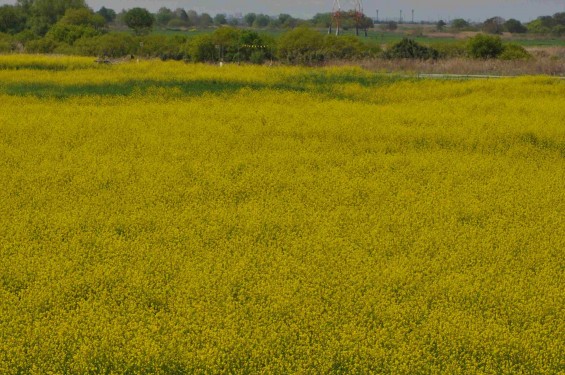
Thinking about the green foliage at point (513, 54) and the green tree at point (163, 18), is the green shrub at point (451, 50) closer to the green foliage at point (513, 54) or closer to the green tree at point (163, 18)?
the green foliage at point (513, 54)

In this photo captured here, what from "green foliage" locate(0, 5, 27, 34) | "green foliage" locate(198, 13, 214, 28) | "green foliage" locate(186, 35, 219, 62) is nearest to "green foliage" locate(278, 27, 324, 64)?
"green foliage" locate(186, 35, 219, 62)

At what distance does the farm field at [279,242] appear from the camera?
642cm

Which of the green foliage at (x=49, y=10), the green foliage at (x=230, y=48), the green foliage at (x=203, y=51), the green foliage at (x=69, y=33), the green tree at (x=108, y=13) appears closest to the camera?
the green foliage at (x=230, y=48)

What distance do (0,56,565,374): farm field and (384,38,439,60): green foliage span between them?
22450 millimetres

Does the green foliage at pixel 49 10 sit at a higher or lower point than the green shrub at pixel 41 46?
higher

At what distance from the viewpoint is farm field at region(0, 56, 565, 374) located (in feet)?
21.1

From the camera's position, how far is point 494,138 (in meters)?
15.8

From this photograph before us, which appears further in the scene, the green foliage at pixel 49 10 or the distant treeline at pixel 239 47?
the green foliage at pixel 49 10

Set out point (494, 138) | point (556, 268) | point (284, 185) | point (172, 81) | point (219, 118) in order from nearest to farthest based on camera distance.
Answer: point (556, 268)
point (284, 185)
point (494, 138)
point (219, 118)
point (172, 81)

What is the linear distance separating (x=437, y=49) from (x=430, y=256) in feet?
123

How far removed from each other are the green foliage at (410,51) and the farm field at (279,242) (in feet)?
73.7

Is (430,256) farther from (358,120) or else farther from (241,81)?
(241,81)

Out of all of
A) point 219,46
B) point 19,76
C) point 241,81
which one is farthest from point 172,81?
point 219,46

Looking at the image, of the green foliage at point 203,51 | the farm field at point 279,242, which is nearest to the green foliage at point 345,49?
the green foliage at point 203,51
